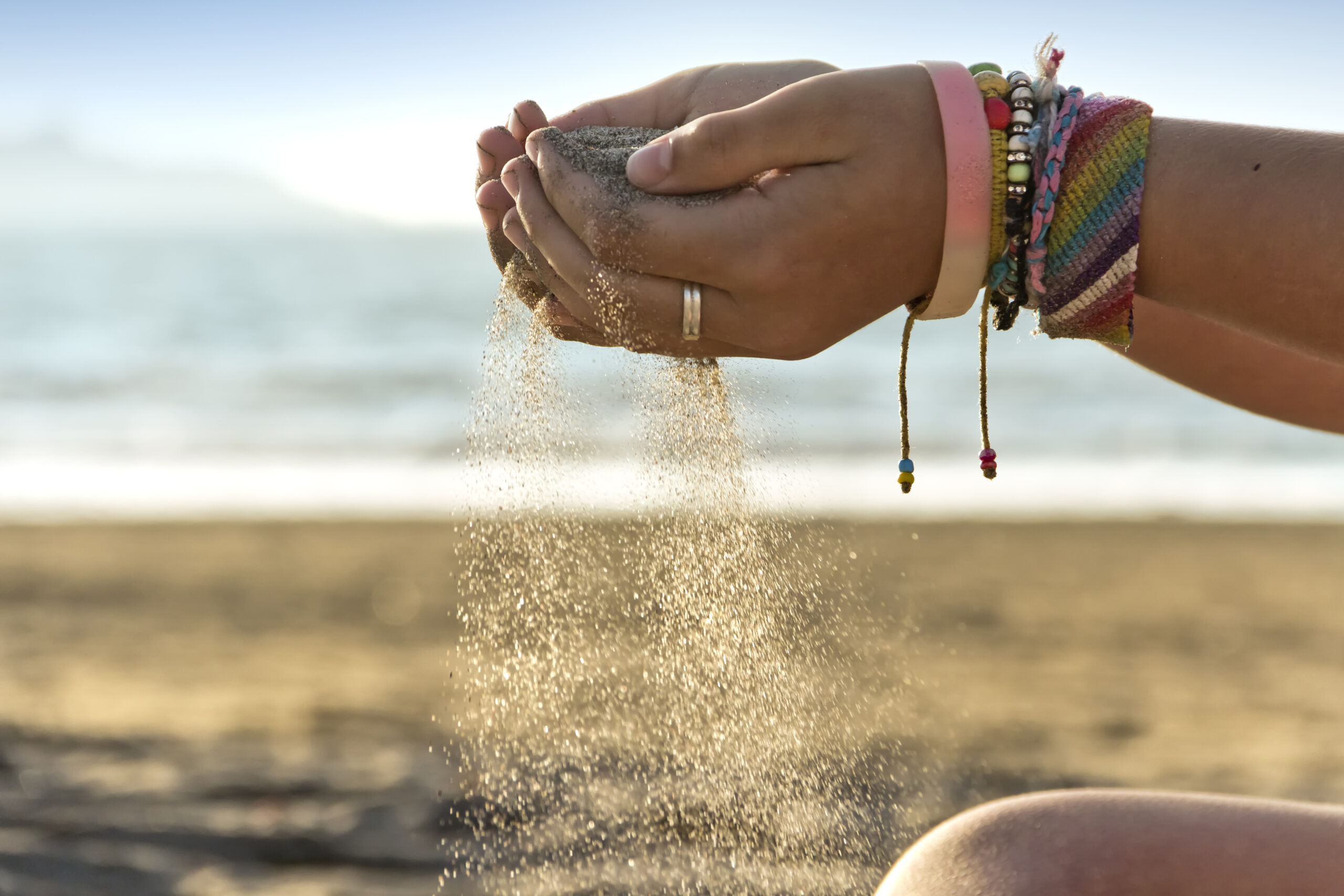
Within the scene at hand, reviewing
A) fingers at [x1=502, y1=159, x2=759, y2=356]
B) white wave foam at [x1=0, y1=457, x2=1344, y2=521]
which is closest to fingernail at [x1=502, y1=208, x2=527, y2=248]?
fingers at [x1=502, y1=159, x2=759, y2=356]

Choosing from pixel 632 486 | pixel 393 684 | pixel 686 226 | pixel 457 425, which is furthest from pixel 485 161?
pixel 457 425

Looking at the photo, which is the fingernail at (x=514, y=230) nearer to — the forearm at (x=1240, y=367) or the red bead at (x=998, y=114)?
the red bead at (x=998, y=114)

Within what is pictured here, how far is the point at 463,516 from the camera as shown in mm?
7844

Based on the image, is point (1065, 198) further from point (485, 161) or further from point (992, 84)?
point (485, 161)

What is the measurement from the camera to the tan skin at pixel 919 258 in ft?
4.13

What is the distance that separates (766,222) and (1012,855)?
823 millimetres

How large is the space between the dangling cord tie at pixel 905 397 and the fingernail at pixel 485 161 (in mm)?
721

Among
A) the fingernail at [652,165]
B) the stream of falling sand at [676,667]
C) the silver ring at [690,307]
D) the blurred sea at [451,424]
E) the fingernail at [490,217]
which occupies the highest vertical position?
the fingernail at [652,165]

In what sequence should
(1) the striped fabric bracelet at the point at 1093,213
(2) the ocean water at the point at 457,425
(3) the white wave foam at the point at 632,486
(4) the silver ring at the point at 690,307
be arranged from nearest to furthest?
(1) the striped fabric bracelet at the point at 1093,213, (4) the silver ring at the point at 690,307, (3) the white wave foam at the point at 632,486, (2) the ocean water at the point at 457,425

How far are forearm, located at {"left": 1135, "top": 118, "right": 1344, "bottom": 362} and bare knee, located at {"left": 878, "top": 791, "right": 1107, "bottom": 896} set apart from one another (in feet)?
2.08

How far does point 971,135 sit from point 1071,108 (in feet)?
0.45

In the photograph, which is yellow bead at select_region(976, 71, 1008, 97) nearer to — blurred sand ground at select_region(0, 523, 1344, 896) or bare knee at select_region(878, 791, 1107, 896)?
bare knee at select_region(878, 791, 1107, 896)

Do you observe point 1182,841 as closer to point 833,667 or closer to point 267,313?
point 833,667

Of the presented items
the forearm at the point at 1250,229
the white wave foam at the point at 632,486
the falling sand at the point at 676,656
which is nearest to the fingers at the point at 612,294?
the falling sand at the point at 676,656
